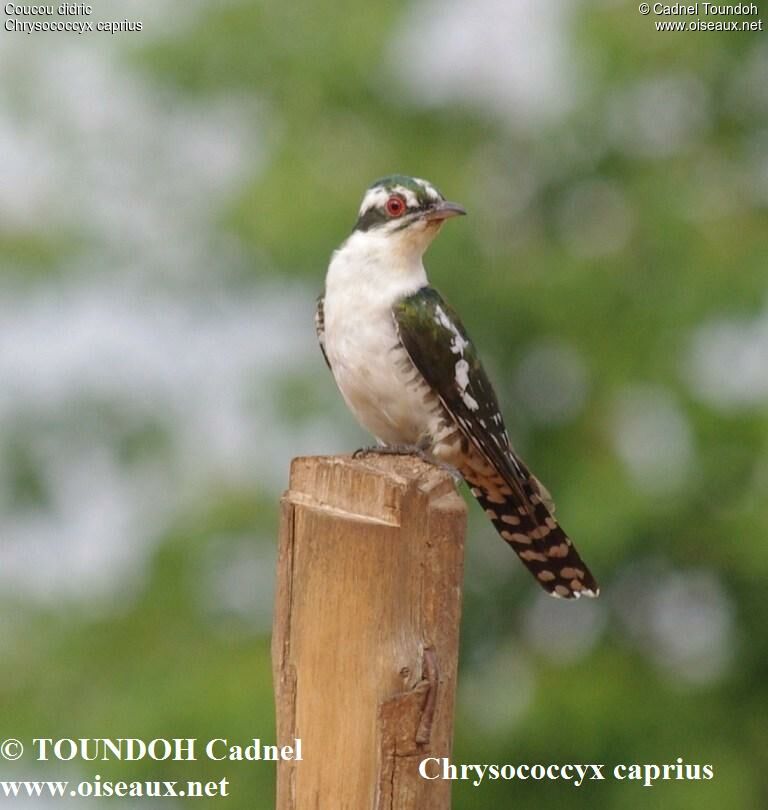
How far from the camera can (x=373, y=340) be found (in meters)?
4.81

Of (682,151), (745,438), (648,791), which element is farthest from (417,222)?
(682,151)

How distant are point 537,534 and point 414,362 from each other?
2.29ft

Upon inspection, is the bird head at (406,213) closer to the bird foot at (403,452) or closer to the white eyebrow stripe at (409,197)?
the white eyebrow stripe at (409,197)

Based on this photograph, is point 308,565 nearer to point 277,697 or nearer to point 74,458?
point 277,697

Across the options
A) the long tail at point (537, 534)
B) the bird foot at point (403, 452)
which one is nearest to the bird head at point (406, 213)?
the bird foot at point (403, 452)

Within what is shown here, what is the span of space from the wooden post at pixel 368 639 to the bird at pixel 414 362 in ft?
3.74

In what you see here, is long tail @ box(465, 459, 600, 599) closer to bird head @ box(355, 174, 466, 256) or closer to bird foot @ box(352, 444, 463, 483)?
bird foot @ box(352, 444, 463, 483)

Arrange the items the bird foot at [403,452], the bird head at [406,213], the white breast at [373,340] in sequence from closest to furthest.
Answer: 1. the bird foot at [403,452]
2. the white breast at [373,340]
3. the bird head at [406,213]

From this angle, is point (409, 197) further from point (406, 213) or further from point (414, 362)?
point (414, 362)

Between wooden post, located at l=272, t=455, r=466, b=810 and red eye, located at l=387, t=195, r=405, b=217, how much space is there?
1470 millimetres

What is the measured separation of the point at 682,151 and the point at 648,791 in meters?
3.72

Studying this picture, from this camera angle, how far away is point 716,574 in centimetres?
888

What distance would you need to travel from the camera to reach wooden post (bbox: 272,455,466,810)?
342 cm

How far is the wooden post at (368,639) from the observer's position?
342cm
